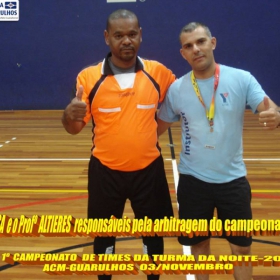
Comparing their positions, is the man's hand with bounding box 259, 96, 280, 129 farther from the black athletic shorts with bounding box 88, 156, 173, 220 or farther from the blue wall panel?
the blue wall panel

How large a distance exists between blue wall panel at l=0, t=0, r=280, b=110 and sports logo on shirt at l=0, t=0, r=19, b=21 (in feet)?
0.35

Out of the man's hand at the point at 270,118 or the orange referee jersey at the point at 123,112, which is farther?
the orange referee jersey at the point at 123,112

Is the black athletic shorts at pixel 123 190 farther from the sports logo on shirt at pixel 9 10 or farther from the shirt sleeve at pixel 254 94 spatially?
the sports logo on shirt at pixel 9 10

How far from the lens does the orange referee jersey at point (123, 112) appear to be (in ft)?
7.11

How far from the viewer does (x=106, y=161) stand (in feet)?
7.33

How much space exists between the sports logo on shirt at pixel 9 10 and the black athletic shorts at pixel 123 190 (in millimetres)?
7955

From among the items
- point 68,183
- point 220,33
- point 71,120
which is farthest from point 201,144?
point 220,33

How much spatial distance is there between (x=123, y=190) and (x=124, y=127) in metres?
0.34

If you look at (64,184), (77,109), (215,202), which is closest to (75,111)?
(77,109)

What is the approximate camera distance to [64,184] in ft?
14.9

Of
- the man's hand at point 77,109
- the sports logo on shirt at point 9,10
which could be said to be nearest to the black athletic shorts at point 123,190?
the man's hand at point 77,109

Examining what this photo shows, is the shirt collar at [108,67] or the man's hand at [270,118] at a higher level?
the shirt collar at [108,67]

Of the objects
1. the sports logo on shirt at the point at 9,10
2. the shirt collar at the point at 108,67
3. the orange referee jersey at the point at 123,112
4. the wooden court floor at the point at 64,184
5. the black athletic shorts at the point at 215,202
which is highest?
the sports logo on shirt at the point at 9,10

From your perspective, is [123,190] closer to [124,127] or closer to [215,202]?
[124,127]
